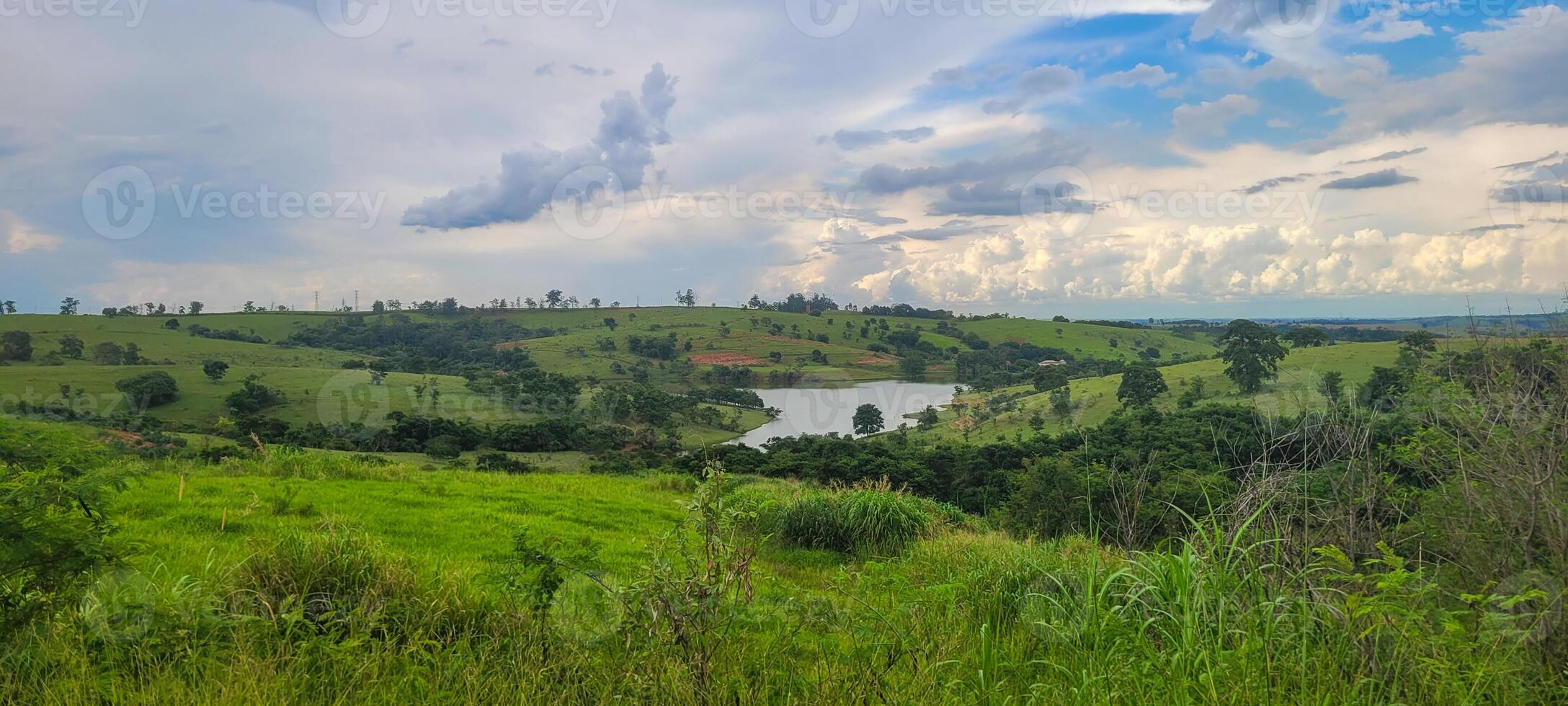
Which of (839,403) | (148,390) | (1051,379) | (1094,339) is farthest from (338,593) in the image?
(1094,339)

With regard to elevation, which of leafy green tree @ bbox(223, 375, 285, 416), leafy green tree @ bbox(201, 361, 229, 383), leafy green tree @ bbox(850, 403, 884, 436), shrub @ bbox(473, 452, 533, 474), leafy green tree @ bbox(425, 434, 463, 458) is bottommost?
leafy green tree @ bbox(850, 403, 884, 436)

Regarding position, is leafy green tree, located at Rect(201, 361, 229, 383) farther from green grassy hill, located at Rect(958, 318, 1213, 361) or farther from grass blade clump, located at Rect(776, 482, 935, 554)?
green grassy hill, located at Rect(958, 318, 1213, 361)

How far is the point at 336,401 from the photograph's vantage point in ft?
182

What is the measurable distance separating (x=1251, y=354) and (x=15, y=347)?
107 meters

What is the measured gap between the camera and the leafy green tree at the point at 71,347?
71688 millimetres

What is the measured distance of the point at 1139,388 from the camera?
55406 millimetres

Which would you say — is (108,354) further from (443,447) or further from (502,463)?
(502,463)

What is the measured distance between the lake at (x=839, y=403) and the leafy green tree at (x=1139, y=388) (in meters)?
19.8

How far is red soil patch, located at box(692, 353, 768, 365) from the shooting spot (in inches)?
3632

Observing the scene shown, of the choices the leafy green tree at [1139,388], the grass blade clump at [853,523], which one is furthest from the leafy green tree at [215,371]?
the leafy green tree at [1139,388]

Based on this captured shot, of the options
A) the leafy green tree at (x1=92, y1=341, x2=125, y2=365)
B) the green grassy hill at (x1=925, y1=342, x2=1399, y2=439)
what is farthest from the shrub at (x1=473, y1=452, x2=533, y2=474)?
the leafy green tree at (x1=92, y1=341, x2=125, y2=365)

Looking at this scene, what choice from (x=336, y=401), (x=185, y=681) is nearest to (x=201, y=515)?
(x=185, y=681)

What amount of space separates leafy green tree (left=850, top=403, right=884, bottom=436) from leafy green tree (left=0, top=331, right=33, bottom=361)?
76283 millimetres

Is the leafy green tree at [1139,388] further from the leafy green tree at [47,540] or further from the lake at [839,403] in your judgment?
the leafy green tree at [47,540]
